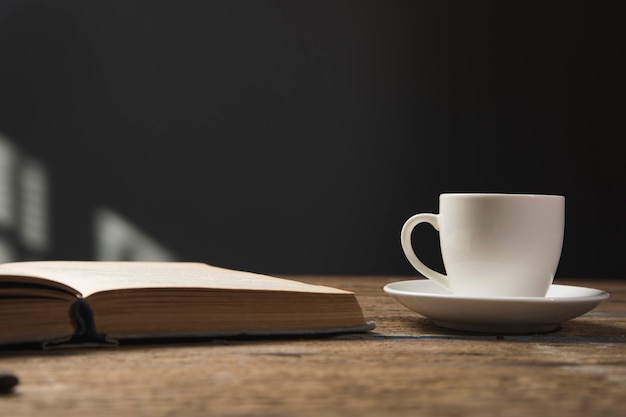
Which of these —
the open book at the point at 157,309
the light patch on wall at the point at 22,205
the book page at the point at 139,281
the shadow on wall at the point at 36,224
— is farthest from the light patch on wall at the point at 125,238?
the open book at the point at 157,309

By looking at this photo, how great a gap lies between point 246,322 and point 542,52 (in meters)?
2.81

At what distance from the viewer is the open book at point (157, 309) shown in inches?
19.5

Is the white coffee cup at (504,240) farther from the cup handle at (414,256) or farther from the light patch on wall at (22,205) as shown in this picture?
the light patch on wall at (22,205)

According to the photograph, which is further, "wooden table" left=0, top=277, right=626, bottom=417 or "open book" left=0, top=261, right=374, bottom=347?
"open book" left=0, top=261, right=374, bottom=347

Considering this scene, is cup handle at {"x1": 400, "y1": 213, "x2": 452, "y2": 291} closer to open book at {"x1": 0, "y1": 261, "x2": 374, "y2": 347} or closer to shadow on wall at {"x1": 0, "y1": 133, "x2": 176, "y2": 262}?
open book at {"x1": 0, "y1": 261, "x2": 374, "y2": 347}

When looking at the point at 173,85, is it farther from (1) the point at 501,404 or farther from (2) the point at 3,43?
(1) the point at 501,404

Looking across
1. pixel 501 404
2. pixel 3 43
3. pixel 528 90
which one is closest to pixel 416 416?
pixel 501 404

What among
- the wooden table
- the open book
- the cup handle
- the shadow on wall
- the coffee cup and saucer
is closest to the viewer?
the wooden table

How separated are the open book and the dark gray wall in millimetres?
2445

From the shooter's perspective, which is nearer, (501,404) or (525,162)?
(501,404)

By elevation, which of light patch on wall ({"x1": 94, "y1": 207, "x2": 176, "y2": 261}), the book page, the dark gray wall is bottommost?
light patch on wall ({"x1": 94, "y1": 207, "x2": 176, "y2": 261})

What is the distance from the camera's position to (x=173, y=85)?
3059mm

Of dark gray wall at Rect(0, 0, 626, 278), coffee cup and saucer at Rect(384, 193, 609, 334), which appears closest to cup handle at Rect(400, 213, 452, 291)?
coffee cup and saucer at Rect(384, 193, 609, 334)

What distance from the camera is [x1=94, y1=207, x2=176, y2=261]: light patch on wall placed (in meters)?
2.99
